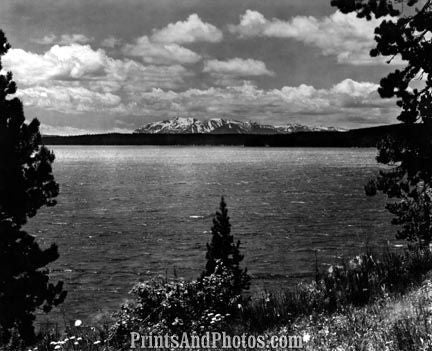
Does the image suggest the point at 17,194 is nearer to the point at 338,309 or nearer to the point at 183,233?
the point at 338,309

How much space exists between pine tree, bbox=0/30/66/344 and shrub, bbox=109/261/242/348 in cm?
1198

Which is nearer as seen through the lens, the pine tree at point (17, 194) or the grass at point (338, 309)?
the grass at point (338, 309)

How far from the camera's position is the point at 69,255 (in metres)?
55.4

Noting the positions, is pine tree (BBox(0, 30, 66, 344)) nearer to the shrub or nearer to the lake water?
the shrub

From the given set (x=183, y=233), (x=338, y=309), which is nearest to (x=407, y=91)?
(x=338, y=309)

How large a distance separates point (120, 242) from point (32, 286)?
37.7m

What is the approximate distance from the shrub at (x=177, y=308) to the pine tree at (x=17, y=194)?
39.3ft

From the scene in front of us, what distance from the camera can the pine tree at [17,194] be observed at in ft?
74.8

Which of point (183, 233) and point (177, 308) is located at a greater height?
point (177, 308)

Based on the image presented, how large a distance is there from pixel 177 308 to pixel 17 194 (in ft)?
47.8

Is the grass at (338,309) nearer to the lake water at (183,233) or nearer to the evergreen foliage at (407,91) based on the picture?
the evergreen foliage at (407,91)

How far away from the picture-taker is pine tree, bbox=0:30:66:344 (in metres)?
22.8

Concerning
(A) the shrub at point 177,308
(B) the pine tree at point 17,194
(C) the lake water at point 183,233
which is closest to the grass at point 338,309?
(A) the shrub at point 177,308

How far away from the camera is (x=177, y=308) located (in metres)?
11.0
